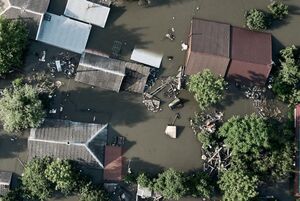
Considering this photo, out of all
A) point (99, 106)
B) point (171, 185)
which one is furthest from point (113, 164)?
point (171, 185)

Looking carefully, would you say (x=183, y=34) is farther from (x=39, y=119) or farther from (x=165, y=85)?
(x=39, y=119)

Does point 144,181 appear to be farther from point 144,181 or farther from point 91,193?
point 91,193

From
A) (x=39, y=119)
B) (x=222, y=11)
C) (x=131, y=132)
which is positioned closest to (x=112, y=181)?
(x=131, y=132)

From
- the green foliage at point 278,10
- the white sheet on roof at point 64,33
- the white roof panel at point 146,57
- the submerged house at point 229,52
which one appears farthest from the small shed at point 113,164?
the green foliage at point 278,10

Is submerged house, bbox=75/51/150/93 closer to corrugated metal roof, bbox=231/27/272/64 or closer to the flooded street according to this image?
the flooded street

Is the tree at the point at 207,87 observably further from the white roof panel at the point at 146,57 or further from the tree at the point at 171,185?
the tree at the point at 171,185

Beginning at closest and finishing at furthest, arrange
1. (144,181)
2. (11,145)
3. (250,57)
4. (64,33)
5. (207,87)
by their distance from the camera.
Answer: (144,181) < (207,87) < (11,145) < (64,33) < (250,57)
